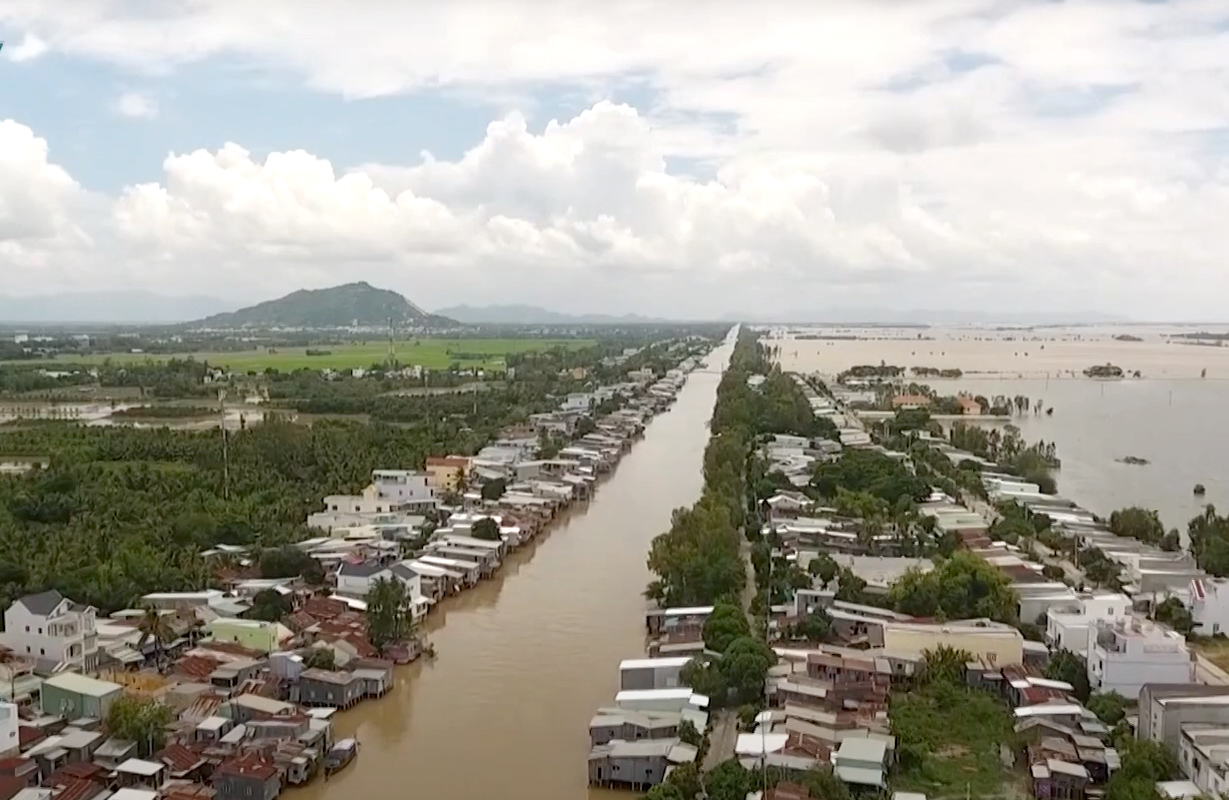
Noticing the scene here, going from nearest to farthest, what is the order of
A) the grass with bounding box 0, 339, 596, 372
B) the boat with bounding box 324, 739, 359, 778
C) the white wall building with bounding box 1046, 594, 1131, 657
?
1. the boat with bounding box 324, 739, 359, 778
2. the white wall building with bounding box 1046, 594, 1131, 657
3. the grass with bounding box 0, 339, 596, 372

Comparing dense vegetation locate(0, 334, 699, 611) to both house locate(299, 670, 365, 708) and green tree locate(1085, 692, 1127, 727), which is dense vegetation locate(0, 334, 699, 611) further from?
green tree locate(1085, 692, 1127, 727)

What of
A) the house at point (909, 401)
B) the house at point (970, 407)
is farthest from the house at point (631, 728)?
the house at point (970, 407)

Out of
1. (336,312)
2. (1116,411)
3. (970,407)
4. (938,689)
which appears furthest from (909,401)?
(336,312)

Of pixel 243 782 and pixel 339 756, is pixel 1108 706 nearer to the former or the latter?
pixel 339 756

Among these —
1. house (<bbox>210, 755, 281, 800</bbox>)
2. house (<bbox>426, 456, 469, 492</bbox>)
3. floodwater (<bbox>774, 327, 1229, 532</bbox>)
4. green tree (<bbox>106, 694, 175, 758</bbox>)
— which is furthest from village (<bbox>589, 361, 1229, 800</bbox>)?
house (<bbox>426, 456, 469, 492</bbox>)

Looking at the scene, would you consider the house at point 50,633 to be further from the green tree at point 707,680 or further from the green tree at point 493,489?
the green tree at point 493,489
